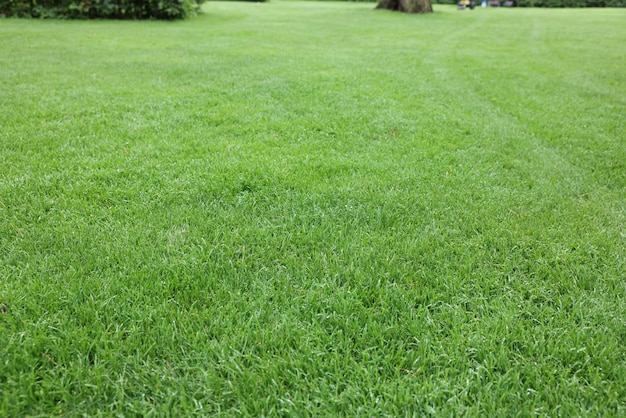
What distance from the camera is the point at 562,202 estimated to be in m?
2.63

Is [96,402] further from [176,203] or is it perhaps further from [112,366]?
[176,203]

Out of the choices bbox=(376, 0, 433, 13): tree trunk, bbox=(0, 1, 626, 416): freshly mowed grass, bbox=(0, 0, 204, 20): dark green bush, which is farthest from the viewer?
bbox=(376, 0, 433, 13): tree trunk

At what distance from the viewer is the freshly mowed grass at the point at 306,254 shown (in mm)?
1380

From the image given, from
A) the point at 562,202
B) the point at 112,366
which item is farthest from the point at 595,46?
the point at 112,366

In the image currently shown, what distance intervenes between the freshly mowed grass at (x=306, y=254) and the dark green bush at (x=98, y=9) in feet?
28.7

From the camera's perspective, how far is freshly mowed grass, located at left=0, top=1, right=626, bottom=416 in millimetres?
1380

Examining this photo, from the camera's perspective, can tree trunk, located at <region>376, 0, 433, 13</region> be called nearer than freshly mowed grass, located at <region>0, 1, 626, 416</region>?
No

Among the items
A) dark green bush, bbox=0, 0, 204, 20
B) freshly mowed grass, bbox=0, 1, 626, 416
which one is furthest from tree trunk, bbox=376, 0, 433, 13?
freshly mowed grass, bbox=0, 1, 626, 416

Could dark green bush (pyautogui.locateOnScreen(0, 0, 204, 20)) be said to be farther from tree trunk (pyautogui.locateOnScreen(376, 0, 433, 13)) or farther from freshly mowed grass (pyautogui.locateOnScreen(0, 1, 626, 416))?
tree trunk (pyautogui.locateOnScreen(376, 0, 433, 13))

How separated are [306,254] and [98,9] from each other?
13204mm

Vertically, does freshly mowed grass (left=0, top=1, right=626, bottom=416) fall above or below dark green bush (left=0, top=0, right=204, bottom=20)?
below

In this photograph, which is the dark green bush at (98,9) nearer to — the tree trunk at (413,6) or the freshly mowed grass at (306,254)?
the freshly mowed grass at (306,254)

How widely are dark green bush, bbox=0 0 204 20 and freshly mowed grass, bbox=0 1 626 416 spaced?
8743mm

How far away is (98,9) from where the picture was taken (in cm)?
1195
